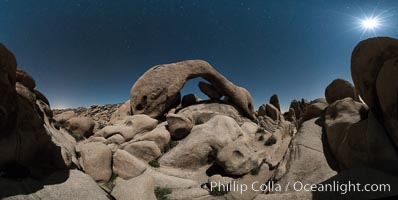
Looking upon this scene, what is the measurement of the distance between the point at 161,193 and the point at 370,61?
10083mm

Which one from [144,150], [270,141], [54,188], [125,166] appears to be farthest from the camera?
[270,141]

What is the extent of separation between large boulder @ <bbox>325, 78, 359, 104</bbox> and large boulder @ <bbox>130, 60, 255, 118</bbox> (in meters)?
13.2

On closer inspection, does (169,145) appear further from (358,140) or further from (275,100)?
(275,100)

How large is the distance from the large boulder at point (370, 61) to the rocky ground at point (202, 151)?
0.11ft

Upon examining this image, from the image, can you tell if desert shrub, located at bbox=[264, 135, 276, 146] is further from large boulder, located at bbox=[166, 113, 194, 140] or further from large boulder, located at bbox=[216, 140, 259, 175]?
large boulder, located at bbox=[166, 113, 194, 140]

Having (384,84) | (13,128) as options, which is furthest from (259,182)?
(13,128)

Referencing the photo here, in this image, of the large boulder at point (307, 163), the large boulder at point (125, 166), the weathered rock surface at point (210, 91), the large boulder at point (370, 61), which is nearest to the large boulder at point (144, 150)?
the large boulder at point (125, 166)

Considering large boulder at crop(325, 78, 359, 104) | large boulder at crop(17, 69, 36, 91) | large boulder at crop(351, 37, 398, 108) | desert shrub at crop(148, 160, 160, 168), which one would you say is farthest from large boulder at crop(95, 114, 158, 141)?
large boulder at crop(351, 37, 398, 108)

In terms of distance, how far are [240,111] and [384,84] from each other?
19589 millimetres

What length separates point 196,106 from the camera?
2398 centimetres

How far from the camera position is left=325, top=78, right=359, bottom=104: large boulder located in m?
13.0

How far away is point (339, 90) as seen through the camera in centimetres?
1323

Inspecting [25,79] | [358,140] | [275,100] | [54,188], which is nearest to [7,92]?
[54,188]

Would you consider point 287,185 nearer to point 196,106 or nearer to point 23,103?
point 23,103
